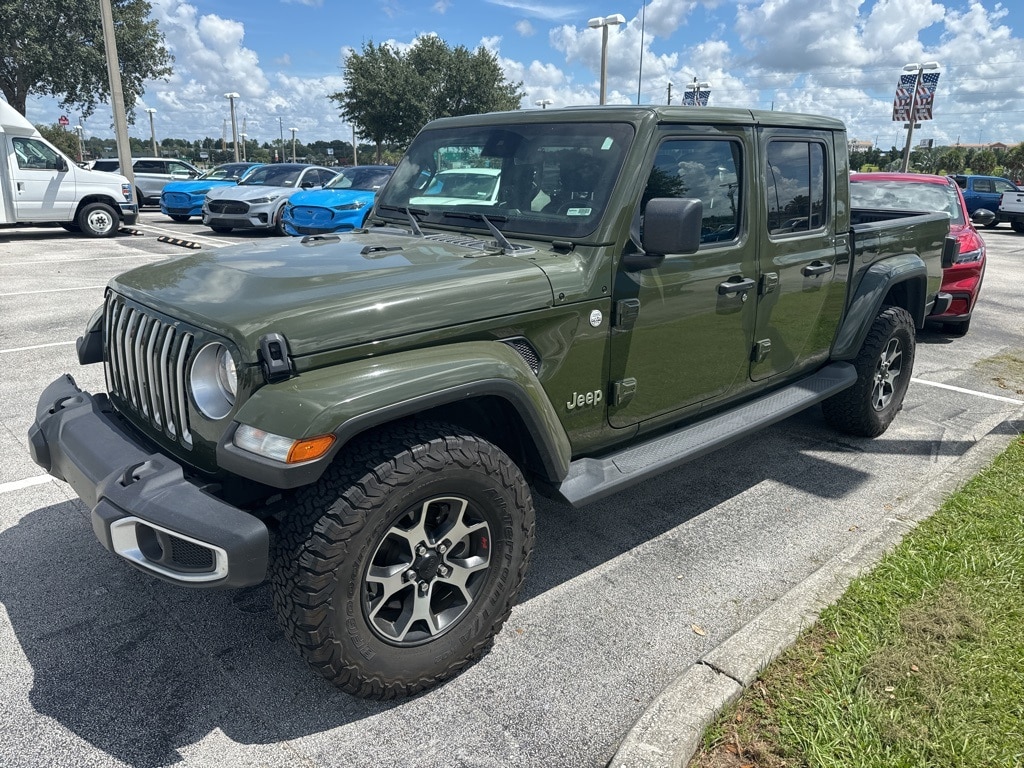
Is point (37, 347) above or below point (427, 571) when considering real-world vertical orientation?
below

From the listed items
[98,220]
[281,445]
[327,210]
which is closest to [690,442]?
[281,445]

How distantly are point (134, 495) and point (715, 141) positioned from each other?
2.90m

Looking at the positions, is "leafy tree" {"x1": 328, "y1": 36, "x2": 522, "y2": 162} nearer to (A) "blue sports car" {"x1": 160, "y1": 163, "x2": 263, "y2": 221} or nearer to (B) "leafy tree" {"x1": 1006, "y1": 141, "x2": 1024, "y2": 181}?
(A) "blue sports car" {"x1": 160, "y1": 163, "x2": 263, "y2": 221}

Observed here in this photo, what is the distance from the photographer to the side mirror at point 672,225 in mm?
2898

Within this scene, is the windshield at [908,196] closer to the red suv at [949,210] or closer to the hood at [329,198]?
the red suv at [949,210]

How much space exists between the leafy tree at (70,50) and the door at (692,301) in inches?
1037

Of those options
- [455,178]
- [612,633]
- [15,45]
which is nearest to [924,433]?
[612,633]

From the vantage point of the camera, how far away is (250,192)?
15.1 meters

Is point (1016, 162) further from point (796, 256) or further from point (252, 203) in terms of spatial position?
point (796, 256)

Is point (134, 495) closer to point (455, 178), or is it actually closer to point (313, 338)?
point (313, 338)

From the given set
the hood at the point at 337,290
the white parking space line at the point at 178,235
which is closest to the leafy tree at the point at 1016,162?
the white parking space line at the point at 178,235

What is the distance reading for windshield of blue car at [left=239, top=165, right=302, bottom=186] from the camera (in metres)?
16.0

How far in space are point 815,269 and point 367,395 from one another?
115 inches

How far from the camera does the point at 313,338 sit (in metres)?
2.32
